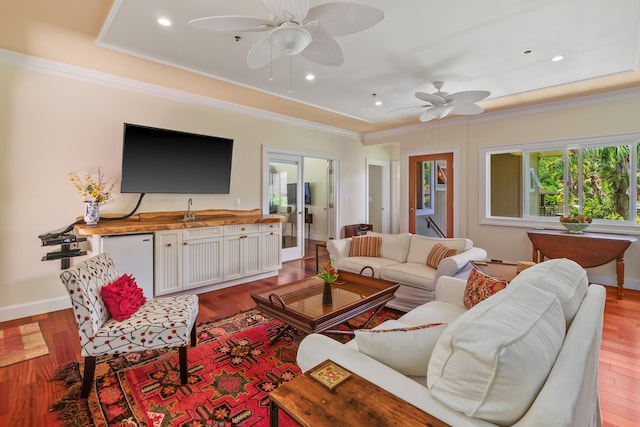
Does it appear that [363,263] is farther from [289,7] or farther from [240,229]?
[289,7]

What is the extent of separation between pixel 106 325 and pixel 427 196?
18.9 feet

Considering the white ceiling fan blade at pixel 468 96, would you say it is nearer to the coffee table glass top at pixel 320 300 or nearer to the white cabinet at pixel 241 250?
the coffee table glass top at pixel 320 300

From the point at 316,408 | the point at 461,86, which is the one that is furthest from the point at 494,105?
the point at 316,408

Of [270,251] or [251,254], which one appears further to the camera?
[270,251]

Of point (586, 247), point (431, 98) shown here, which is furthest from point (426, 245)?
point (586, 247)

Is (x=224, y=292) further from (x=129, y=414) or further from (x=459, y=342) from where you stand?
(x=459, y=342)

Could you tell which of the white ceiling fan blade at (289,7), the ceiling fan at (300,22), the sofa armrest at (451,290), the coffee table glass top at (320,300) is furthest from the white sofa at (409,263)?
the white ceiling fan blade at (289,7)

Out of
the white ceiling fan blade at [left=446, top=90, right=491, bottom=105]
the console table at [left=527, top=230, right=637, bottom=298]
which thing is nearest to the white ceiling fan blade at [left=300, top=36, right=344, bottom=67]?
the white ceiling fan blade at [left=446, top=90, right=491, bottom=105]

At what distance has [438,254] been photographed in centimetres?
336

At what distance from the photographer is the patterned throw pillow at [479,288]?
1953 mm

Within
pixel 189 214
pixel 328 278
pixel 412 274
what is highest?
pixel 189 214

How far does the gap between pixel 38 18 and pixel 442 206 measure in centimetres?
617

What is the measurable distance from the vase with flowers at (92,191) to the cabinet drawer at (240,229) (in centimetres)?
140

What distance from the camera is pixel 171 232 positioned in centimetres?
350
